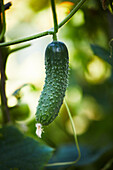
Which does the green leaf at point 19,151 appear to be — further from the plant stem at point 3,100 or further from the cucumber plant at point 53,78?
the plant stem at point 3,100

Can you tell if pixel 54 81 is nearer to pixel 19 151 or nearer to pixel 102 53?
pixel 19 151

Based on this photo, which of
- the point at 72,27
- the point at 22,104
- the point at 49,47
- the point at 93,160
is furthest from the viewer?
the point at 72,27

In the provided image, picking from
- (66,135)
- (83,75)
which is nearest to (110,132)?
(66,135)

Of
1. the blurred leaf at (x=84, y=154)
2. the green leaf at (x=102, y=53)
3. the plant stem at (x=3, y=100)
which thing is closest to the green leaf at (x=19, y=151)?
the plant stem at (x=3, y=100)

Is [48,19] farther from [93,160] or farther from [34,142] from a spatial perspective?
[34,142]

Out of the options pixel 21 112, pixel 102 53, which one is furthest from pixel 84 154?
pixel 102 53
